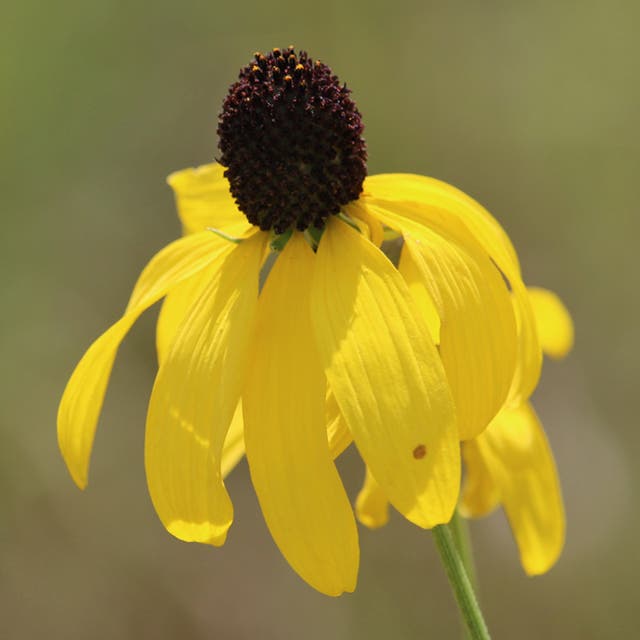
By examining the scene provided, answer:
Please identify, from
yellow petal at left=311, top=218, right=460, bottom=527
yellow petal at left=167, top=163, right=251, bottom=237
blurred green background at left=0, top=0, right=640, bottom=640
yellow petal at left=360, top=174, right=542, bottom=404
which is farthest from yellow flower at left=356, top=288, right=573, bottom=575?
blurred green background at left=0, top=0, right=640, bottom=640

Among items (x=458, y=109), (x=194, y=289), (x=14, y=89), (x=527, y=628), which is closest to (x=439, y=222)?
(x=194, y=289)

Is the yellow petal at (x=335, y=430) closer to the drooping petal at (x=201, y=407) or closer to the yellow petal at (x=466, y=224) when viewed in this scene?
the drooping petal at (x=201, y=407)

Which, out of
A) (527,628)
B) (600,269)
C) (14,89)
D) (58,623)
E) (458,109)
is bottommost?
(527,628)

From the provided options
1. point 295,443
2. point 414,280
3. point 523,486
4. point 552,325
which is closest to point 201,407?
point 295,443

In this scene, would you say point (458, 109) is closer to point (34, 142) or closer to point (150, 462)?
point (34, 142)

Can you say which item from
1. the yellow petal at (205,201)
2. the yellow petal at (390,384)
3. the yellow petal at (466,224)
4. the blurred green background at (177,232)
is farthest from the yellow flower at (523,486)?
the blurred green background at (177,232)
